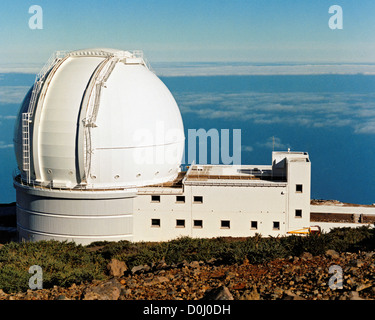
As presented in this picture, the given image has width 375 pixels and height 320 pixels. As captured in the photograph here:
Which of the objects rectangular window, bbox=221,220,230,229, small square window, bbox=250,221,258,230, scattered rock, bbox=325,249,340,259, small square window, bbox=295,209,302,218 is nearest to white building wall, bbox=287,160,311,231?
small square window, bbox=295,209,302,218

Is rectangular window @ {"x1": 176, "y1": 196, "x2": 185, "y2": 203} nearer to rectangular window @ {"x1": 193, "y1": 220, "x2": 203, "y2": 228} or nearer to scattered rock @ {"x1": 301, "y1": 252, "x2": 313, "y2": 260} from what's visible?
rectangular window @ {"x1": 193, "y1": 220, "x2": 203, "y2": 228}

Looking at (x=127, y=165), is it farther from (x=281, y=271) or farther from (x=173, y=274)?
(x=281, y=271)

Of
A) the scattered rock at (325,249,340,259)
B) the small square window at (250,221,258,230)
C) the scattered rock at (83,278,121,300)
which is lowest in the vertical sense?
the small square window at (250,221,258,230)

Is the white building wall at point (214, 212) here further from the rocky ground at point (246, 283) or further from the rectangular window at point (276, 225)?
the rocky ground at point (246, 283)

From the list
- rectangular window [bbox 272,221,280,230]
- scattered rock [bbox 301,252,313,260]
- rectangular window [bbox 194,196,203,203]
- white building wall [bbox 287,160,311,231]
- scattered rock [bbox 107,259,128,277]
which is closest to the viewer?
scattered rock [bbox 301,252,313,260]

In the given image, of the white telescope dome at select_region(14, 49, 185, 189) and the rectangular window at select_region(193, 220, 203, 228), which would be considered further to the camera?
the rectangular window at select_region(193, 220, 203, 228)
